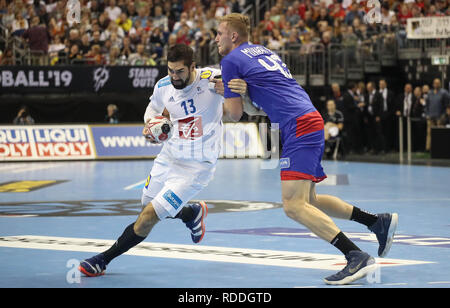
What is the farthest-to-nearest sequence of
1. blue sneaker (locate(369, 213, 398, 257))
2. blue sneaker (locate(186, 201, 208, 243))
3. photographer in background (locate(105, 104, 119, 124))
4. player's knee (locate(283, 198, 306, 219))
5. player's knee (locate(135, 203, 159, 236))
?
photographer in background (locate(105, 104, 119, 124)) → blue sneaker (locate(186, 201, 208, 243)) → blue sneaker (locate(369, 213, 398, 257)) → player's knee (locate(135, 203, 159, 236)) → player's knee (locate(283, 198, 306, 219))

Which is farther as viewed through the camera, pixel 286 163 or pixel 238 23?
pixel 238 23

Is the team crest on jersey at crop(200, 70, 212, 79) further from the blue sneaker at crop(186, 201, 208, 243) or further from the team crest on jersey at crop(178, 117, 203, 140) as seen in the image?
the blue sneaker at crop(186, 201, 208, 243)

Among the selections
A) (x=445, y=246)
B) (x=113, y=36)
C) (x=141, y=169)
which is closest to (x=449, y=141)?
(x=141, y=169)

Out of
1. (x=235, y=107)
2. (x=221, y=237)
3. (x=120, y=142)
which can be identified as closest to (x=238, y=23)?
(x=235, y=107)

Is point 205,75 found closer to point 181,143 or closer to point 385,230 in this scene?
point 181,143

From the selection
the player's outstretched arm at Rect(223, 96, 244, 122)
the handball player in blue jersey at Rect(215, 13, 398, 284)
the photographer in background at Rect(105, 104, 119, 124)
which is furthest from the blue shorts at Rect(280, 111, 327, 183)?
the photographer in background at Rect(105, 104, 119, 124)

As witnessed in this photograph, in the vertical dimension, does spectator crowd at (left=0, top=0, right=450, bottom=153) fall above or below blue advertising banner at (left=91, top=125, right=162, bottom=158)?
above

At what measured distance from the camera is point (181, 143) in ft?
28.4

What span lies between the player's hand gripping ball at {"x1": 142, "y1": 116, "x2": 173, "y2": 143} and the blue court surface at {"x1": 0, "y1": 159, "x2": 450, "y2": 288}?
4.04 ft

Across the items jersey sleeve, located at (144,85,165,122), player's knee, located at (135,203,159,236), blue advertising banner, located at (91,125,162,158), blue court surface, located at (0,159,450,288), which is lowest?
blue advertising banner, located at (91,125,162,158)

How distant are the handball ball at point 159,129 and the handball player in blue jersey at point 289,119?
Answer: 30.0 inches

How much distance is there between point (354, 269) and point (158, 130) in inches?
87.1

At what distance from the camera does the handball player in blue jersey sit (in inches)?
298
